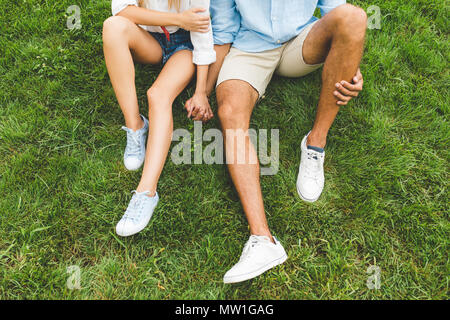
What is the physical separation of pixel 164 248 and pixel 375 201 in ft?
4.81

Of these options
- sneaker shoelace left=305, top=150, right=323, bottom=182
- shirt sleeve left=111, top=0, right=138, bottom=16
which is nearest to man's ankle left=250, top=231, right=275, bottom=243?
sneaker shoelace left=305, top=150, right=323, bottom=182

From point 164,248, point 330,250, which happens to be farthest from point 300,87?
point 164,248

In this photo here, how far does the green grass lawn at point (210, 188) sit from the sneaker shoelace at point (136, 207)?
14 cm

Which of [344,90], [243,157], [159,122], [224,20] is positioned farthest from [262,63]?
[159,122]

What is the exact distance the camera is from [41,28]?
9.41 feet

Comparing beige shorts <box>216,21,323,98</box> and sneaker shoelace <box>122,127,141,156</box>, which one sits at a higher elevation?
beige shorts <box>216,21,323,98</box>

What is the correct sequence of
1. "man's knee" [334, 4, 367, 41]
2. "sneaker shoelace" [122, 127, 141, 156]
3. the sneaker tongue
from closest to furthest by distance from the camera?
"man's knee" [334, 4, 367, 41] < the sneaker tongue < "sneaker shoelace" [122, 127, 141, 156]

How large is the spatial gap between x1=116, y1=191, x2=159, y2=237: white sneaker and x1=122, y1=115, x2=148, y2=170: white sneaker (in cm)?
28

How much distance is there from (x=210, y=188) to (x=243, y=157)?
376 millimetres

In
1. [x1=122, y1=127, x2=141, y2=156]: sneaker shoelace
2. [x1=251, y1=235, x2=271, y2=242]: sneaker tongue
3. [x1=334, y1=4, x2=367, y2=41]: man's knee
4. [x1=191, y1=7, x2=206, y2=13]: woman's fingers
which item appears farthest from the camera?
[x1=122, y1=127, x2=141, y2=156]: sneaker shoelace

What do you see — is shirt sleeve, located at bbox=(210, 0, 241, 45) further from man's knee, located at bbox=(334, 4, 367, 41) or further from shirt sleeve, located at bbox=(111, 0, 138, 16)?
man's knee, located at bbox=(334, 4, 367, 41)

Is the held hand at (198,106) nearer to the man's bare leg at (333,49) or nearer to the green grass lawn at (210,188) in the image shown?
the green grass lawn at (210,188)

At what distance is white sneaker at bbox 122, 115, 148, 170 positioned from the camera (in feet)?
7.52
